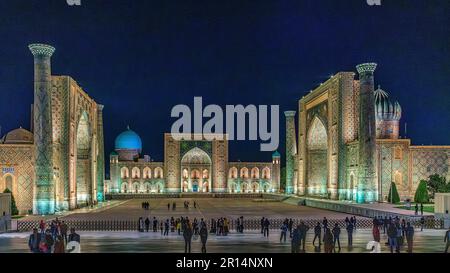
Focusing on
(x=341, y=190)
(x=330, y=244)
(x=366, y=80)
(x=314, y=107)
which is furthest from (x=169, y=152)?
(x=330, y=244)

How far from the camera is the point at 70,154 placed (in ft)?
98.3

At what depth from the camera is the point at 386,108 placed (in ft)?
140

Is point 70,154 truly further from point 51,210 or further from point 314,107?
point 314,107

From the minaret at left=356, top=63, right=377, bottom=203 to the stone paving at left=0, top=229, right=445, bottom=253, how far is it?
1184 centimetres

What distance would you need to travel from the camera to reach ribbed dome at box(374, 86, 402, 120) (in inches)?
1673

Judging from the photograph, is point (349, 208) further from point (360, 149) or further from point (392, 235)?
point (392, 235)

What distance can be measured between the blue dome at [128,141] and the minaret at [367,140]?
40.4 meters

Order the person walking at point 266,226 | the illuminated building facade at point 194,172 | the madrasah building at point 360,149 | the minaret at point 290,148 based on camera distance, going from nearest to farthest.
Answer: the person walking at point 266,226
the madrasah building at point 360,149
the minaret at point 290,148
the illuminated building facade at point 194,172

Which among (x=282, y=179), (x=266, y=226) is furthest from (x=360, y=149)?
(x=282, y=179)

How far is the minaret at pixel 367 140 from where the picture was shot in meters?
31.0

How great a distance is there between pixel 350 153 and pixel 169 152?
29.7 m

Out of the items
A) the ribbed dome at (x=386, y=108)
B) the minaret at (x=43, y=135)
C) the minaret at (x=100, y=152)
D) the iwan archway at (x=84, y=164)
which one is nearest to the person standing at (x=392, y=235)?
the minaret at (x=43, y=135)

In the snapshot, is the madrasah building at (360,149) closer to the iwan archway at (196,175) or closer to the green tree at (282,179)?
the iwan archway at (196,175)

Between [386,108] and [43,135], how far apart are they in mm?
26268
